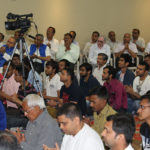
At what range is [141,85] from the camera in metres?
4.77

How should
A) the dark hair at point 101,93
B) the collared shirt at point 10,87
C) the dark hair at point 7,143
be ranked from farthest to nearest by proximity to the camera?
1. the collared shirt at point 10,87
2. the dark hair at point 101,93
3. the dark hair at point 7,143

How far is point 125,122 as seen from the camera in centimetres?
217

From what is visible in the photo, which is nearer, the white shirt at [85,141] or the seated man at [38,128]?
the white shirt at [85,141]

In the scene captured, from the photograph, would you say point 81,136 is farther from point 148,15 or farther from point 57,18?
point 148,15

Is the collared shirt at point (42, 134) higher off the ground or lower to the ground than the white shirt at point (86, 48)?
lower

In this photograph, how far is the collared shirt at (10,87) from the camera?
14.4 ft

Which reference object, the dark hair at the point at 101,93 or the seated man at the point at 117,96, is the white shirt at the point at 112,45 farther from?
the dark hair at the point at 101,93

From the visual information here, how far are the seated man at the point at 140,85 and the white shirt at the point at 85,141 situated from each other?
7.62 feet

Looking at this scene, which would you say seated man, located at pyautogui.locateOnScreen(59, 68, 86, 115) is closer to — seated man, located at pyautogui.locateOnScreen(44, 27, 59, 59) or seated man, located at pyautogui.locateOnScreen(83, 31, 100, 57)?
seated man, located at pyautogui.locateOnScreen(44, 27, 59, 59)

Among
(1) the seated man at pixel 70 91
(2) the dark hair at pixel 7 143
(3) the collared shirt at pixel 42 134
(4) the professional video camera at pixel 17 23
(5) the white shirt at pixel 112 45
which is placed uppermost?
(4) the professional video camera at pixel 17 23

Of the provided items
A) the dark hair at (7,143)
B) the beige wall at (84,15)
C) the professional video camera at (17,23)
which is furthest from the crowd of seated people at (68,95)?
the dark hair at (7,143)

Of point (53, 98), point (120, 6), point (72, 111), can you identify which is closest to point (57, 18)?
point (120, 6)

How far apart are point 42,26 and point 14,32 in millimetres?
707

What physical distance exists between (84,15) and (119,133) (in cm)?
633
